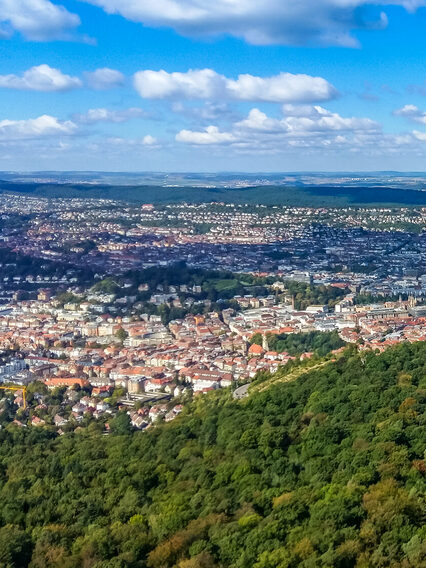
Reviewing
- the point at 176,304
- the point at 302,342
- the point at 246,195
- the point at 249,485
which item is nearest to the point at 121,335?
the point at 176,304

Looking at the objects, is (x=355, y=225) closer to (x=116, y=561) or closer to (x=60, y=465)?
(x=60, y=465)

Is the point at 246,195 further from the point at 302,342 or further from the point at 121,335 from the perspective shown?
the point at 302,342

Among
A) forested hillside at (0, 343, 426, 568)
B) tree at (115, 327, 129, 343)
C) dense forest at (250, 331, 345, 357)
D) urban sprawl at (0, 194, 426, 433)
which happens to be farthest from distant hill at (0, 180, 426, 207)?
forested hillside at (0, 343, 426, 568)

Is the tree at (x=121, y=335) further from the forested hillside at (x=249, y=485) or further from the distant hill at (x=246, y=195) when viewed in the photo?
the distant hill at (x=246, y=195)

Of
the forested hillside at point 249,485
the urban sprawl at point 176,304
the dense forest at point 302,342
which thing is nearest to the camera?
the forested hillside at point 249,485

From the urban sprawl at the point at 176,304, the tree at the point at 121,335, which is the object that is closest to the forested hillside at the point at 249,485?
the urban sprawl at the point at 176,304

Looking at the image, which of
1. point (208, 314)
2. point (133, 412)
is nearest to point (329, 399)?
point (133, 412)

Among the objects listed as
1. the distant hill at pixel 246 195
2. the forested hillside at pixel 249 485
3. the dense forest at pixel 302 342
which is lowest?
the dense forest at pixel 302 342
